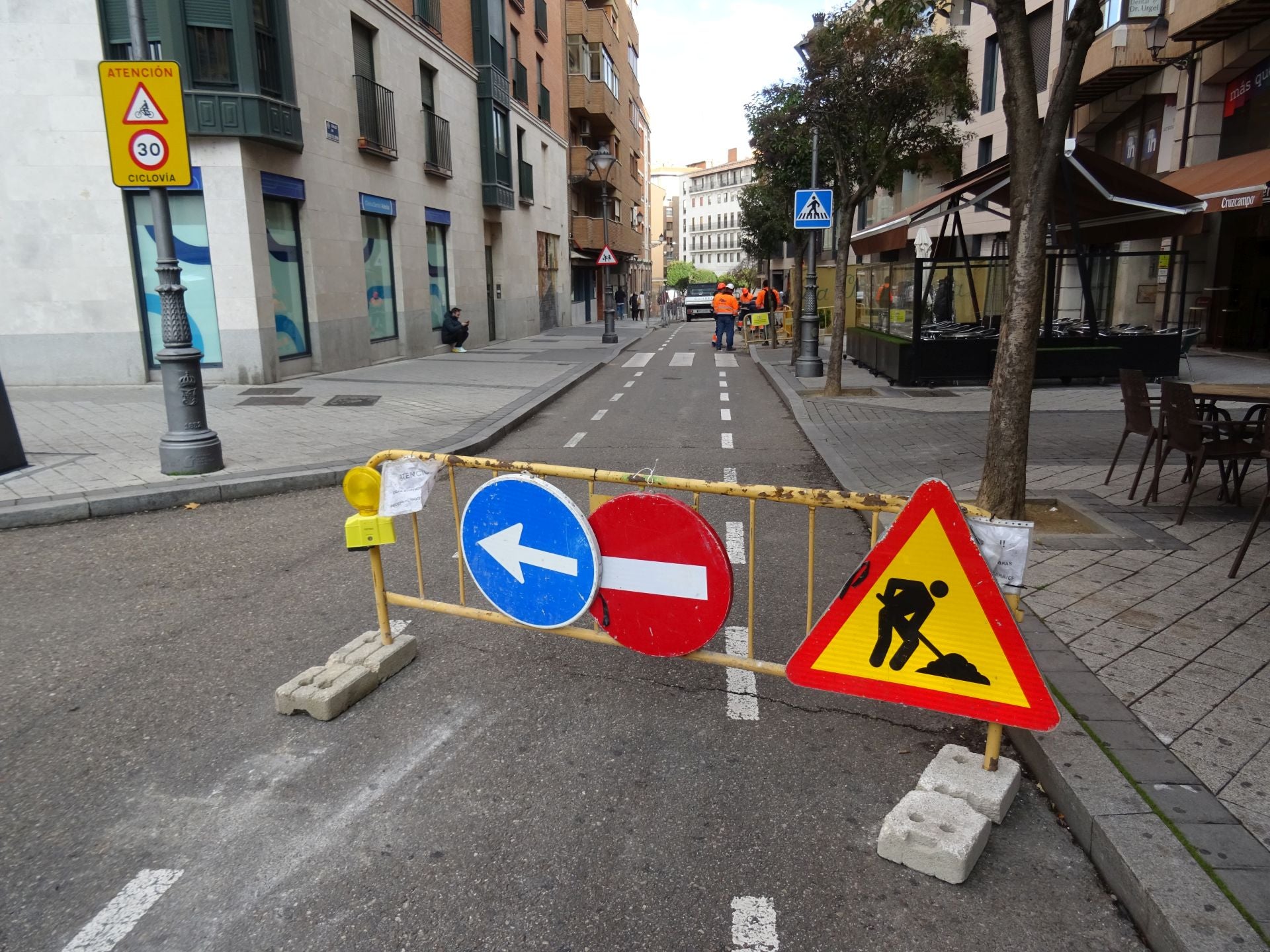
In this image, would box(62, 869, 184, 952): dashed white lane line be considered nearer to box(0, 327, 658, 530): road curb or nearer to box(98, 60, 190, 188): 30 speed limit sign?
box(0, 327, 658, 530): road curb

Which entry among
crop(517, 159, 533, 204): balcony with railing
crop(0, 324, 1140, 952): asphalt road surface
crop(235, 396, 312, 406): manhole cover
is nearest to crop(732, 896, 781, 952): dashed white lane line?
crop(0, 324, 1140, 952): asphalt road surface

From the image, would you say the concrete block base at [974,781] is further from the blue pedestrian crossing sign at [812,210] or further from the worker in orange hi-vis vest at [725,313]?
the worker in orange hi-vis vest at [725,313]

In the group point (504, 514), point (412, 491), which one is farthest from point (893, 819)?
point (412, 491)

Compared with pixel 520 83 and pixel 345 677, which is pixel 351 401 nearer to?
pixel 345 677

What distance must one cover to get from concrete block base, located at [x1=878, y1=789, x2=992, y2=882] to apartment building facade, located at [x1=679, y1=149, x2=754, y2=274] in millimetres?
133106

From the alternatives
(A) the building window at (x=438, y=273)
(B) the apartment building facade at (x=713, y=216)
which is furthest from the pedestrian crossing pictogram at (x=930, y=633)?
(B) the apartment building facade at (x=713, y=216)

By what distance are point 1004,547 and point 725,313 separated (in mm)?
22858

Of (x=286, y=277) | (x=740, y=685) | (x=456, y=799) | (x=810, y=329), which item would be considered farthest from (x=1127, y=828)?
(x=286, y=277)

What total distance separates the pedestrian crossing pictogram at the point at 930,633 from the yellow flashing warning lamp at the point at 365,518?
6.67 feet

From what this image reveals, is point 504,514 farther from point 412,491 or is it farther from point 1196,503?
point 1196,503

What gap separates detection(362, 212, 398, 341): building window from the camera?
18703 millimetres

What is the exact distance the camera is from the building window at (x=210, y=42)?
1341cm

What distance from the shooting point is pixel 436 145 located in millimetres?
22188

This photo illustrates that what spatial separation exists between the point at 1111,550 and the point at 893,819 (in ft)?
11.3
